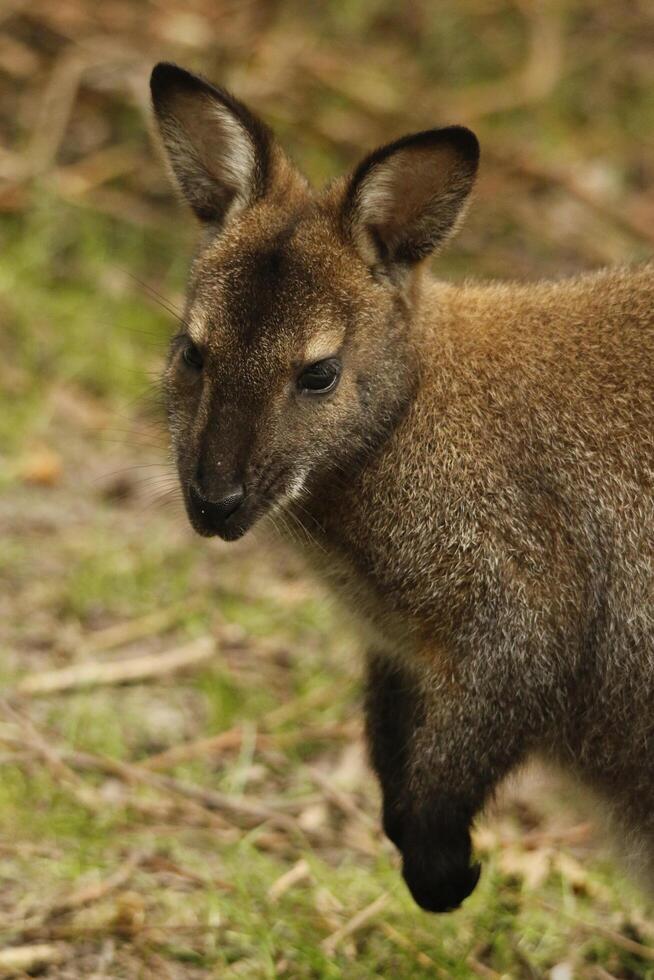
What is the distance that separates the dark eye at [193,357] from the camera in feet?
12.1

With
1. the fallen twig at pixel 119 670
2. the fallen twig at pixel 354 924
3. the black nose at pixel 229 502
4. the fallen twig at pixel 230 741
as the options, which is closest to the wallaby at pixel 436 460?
the black nose at pixel 229 502

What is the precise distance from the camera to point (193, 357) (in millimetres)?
3701

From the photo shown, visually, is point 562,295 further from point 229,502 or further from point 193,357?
point 229,502

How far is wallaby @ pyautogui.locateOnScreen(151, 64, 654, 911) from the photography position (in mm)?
3574

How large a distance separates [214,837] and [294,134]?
4.72m

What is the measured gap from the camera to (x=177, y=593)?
5.84 meters

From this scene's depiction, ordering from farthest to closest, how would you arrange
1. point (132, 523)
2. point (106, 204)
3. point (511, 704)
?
point (106, 204) → point (132, 523) → point (511, 704)

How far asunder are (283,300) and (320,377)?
0.20 metres

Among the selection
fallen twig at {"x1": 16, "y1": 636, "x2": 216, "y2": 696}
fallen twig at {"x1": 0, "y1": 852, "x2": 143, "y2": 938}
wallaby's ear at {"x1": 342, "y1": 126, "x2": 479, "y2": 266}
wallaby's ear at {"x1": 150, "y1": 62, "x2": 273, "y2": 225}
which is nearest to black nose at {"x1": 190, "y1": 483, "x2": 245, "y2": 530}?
wallaby's ear at {"x1": 342, "y1": 126, "x2": 479, "y2": 266}

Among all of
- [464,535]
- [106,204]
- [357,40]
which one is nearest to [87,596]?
[464,535]

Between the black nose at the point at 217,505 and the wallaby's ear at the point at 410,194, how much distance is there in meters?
0.76

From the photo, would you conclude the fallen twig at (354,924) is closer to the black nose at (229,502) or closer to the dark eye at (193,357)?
the black nose at (229,502)

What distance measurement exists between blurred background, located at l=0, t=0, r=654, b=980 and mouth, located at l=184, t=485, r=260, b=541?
50 centimetres

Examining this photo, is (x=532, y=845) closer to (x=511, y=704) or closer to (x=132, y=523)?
(x=511, y=704)
